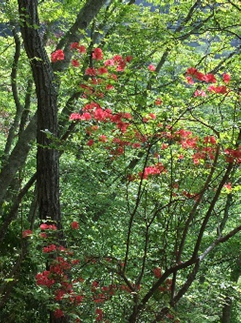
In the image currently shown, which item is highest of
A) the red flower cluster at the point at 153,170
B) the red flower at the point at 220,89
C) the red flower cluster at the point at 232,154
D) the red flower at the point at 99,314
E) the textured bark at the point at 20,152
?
the textured bark at the point at 20,152

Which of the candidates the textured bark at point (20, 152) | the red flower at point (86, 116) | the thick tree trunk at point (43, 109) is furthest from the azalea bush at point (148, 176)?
the textured bark at point (20, 152)

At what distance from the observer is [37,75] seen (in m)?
3.90

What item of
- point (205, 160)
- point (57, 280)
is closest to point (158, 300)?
point (57, 280)

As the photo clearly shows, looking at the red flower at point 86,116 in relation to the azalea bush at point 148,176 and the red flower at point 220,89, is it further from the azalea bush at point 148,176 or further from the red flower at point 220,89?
the red flower at point 220,89

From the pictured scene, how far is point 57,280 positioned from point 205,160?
1674mm

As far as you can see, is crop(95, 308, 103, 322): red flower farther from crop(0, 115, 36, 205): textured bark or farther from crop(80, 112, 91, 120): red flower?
crop(0, 115, 36, 205): textured bark

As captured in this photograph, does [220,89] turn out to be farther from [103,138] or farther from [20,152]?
[20,152]

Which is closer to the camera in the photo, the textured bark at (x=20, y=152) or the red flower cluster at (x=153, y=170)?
the red flower cluster at (x=153, y=170)

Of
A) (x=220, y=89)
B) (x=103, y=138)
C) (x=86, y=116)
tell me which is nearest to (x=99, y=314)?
(x=103, y=138)

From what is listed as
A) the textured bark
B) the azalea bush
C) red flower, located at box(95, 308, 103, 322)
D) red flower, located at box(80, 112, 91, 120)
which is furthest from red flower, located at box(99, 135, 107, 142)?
red flower, located at box(95, 308, 103, 322)

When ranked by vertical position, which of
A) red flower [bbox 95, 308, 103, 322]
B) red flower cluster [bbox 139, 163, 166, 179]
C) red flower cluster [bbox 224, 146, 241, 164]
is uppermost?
red flower cluster [bbox 139, 163, 166, 179]

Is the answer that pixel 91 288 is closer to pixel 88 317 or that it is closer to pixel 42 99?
pixel 88 317

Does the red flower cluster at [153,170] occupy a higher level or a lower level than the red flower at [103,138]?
lower

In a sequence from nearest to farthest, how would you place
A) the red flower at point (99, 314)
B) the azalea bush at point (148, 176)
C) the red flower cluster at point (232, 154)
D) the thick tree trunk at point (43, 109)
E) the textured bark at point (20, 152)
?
the red flower cluster at point (232, 154)
the azalea bush at point (148, 176)
the red flower at point (99, 314)
the thick tree trunk at point (43, 109)
the textured bark at point (20, 152)
